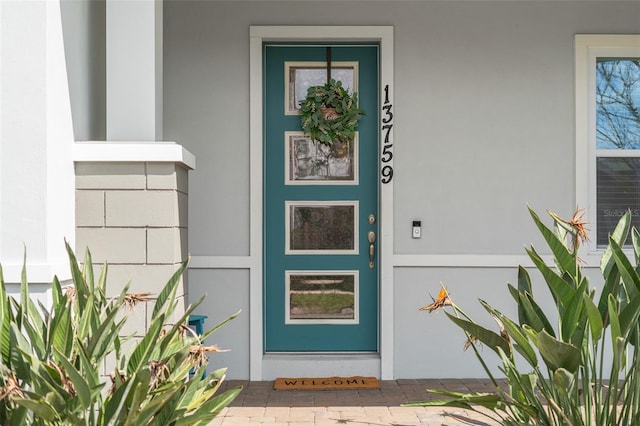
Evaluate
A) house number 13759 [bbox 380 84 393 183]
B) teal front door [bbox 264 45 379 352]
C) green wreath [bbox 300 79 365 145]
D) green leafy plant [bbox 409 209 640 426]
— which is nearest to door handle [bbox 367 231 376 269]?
teal front door [bbox 264 45 379 352]

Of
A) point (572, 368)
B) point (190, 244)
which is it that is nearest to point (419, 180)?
point (190, 244)

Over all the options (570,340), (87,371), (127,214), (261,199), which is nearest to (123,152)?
(127,214)

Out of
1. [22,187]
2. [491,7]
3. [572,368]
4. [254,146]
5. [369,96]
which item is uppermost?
[491,7]

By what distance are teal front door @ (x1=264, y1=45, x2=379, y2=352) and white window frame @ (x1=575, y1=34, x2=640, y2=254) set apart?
Result: 1.46 metres

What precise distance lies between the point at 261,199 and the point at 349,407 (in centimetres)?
162

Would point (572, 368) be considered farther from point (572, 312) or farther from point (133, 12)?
point (133, 12)

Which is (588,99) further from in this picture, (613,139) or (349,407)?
(349,407)

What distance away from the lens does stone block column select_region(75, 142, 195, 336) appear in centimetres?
355

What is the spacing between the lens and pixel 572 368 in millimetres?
2512

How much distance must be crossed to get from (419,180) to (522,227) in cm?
82

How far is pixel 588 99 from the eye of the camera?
512 cm

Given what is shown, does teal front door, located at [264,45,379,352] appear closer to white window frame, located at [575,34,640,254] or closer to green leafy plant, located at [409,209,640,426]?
white window frame, located at [575,34,640,254]

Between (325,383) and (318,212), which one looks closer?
(325,383)

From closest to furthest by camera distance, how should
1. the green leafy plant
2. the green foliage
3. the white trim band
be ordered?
the green foliage → the green leafy plant → the white trim band
